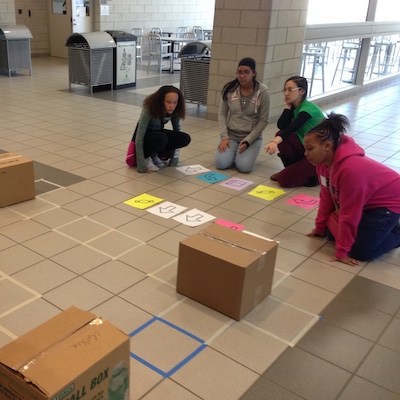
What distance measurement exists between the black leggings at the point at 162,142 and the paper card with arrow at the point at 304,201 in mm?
1186

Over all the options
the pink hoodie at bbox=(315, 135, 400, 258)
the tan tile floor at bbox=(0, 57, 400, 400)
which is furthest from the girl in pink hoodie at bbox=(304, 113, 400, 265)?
the tan tile floor at bbox=(0, 57, 400, 400)

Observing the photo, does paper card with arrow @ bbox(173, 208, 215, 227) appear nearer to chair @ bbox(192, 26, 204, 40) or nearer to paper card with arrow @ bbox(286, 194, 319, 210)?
paper card with arrow @ bbox(286, 194, 319, 210)

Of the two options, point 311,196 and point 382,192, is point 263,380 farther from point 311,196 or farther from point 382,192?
point 311,196

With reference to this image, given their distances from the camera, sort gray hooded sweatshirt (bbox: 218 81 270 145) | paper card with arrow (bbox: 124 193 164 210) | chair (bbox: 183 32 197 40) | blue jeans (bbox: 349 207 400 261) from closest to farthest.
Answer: blue jeans (bbox: 349 207 400 261), paper card with arrow (bbox: 124 193 164 210), gray hooded sweatshirt (bbox: 218 81 270 145), chair (bbox: 183 32 197 40)

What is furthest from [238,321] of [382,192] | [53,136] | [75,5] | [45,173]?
[75,5]

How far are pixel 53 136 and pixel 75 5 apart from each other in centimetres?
677

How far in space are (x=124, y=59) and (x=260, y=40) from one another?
308cm

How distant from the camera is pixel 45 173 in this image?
4.14 meters

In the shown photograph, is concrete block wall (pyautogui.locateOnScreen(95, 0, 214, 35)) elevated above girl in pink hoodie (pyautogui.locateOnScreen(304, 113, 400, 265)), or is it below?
above

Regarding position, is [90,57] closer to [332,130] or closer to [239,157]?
[239,157]

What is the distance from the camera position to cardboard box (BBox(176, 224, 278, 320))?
7.47 feet

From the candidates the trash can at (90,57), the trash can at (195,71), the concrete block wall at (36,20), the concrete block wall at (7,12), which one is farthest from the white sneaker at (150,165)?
the concrete block wall at (36,20)

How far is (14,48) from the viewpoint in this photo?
852 centimetres

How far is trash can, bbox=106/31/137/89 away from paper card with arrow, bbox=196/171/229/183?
437cm
